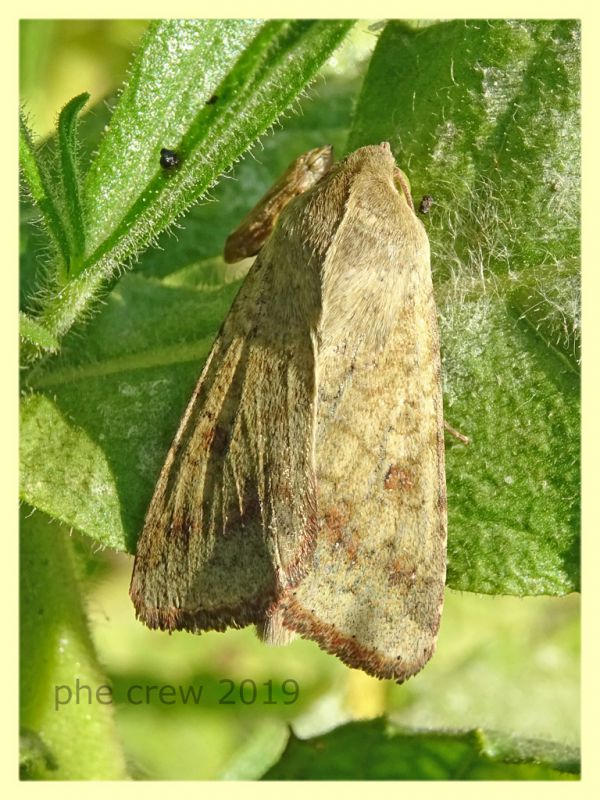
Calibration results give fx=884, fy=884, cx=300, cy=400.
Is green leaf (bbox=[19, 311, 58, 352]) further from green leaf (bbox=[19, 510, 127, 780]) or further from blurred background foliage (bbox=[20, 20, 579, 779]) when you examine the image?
blurred background foliage (bbox=[20, 20, 579, 779])

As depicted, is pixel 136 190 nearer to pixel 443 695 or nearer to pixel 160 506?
pixel 160 506

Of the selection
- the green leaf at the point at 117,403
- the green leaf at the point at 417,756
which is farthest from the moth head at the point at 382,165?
the green leaf at the point at 417,756

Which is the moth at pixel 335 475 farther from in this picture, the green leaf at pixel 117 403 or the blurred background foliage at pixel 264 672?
the blurred background foliage at pixel 264 672

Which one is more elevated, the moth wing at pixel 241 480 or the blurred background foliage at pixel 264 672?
the moth wing at pixel 241 480

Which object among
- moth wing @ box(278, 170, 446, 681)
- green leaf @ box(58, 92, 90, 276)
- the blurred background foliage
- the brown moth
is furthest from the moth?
the blurred background foliage

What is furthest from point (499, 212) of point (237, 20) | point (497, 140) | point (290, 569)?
point (290, 569)

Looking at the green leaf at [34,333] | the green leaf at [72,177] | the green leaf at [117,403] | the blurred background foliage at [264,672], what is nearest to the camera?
the green leaf at [72,177]
